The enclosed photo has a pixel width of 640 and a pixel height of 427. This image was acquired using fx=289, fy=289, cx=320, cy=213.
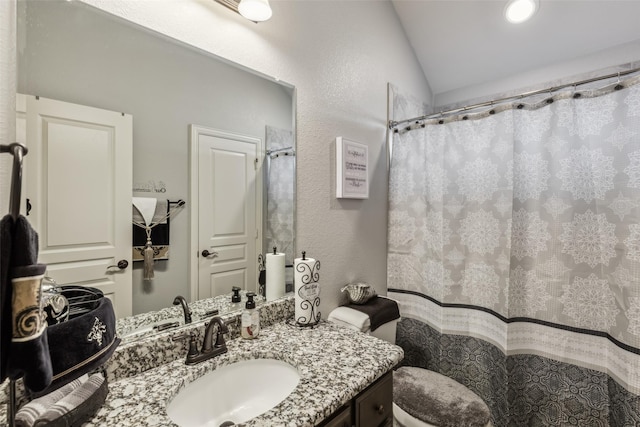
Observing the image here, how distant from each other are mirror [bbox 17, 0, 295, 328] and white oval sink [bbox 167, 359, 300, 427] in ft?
0.98

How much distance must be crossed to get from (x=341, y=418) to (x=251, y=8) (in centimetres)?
144

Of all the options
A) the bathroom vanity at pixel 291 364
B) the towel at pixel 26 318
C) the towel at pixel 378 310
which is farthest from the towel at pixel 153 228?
the towel at pixel 378 310

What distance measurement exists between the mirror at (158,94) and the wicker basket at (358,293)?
0.53 metres

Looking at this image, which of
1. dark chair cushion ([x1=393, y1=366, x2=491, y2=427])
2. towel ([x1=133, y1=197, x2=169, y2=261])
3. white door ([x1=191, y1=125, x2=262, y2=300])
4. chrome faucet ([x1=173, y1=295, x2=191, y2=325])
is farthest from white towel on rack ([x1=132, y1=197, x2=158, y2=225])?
dark chair cushion ([x1=393, y1=366, x2=491, y2=427])

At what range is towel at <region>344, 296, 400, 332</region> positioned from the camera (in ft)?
4.98

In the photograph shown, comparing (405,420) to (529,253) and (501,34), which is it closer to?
(529,253)

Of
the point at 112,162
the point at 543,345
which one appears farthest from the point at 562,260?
the point at 112,162

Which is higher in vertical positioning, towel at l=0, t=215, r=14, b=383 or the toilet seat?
towel at l=0, t=215, r=14, b=383

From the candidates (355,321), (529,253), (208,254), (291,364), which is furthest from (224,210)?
(529,253)

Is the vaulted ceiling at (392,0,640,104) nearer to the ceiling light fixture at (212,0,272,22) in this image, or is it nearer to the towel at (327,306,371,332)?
the ceiling light fixture at (212,0,272,22)

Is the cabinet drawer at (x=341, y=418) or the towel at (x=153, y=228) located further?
the towel at (x=153, y=228)

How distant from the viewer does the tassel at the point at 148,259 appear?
37.5 inches

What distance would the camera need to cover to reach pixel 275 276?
1.30 meters

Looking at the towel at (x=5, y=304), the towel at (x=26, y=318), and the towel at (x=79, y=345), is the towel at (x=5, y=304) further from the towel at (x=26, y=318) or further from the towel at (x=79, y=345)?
the towel at (x=79, y=345)
